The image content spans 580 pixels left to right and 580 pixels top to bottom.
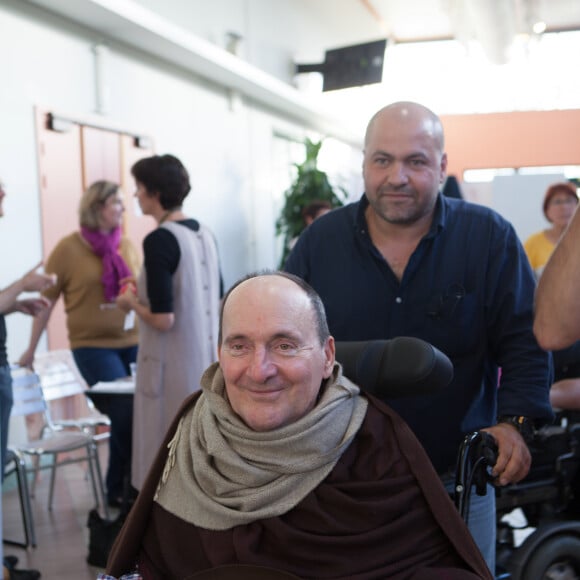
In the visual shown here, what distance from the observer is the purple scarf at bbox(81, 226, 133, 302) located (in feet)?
13.9

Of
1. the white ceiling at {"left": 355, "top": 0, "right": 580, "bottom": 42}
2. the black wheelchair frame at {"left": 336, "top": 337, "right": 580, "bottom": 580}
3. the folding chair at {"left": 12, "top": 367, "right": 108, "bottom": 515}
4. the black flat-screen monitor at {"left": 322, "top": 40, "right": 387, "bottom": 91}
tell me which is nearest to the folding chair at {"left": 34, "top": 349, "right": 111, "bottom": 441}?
the folding chair at {"left": 12, "top": 367, "right": 108, "bottom": 515}

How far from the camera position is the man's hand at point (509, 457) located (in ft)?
5.64

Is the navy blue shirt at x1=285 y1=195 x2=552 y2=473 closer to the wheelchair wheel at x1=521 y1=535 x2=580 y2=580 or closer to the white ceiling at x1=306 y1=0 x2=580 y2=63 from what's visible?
the wheelchair wheel at x1=521 y1=535 x2=580 y2=580

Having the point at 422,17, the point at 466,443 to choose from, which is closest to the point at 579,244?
the point at 466,443

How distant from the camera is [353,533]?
1.41m

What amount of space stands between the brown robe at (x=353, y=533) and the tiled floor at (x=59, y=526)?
2.04 meters

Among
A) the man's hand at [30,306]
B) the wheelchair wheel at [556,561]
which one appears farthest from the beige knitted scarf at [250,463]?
the man's hand at [30,306]

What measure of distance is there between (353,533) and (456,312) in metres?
0.72

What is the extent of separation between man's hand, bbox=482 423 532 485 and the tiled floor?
220cm

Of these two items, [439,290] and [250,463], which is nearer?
[250,463]

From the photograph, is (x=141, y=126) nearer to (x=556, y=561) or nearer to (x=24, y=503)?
(x=24, y=503)

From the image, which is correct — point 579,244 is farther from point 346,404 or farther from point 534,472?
point 534,472

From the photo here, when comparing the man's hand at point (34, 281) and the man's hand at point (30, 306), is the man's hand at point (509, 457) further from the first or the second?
the man's hand at point (30, 306)

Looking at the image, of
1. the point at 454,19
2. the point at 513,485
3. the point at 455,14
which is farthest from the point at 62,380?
the point at 454,19
